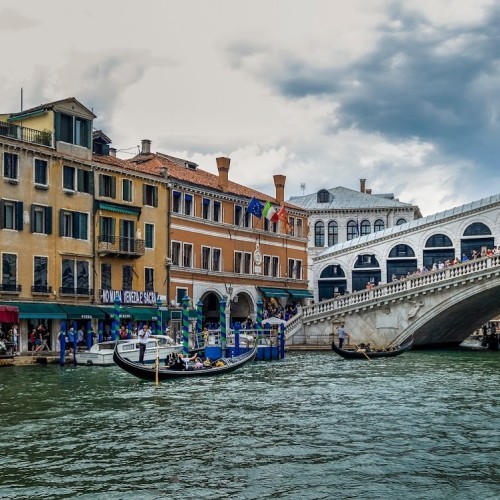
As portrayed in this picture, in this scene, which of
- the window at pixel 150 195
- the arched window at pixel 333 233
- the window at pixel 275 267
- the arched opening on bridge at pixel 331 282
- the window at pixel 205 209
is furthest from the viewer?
the arched window at pixel 333 233

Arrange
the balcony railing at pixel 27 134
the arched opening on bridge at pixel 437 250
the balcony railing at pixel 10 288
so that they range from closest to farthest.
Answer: the balcony railing at pixel 10 288
the balcony railing at pixel 27 134
the arched opening on bridge at pixel 437 250

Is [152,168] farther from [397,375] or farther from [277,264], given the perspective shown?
[397,375]

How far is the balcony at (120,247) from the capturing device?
3297cm

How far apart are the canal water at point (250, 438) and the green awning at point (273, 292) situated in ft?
60.0

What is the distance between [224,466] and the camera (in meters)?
11.8

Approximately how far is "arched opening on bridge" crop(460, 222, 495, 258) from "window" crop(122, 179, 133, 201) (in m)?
21.3

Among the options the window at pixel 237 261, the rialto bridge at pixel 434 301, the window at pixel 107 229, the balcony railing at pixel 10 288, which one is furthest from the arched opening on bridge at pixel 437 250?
the balcony railing at pixel 10 288

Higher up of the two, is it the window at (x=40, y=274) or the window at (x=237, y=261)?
the window at (x=237, y=261)

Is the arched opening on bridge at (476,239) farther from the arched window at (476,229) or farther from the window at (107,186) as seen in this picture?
the window at (107,186)

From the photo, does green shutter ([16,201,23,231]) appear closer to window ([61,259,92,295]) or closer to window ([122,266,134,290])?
window ([61,259,92,295])

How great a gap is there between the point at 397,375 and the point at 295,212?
21.0 m

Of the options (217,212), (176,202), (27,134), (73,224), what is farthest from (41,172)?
(217,212)

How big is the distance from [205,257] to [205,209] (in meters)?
2.15

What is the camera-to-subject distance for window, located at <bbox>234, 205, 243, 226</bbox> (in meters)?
40.7
